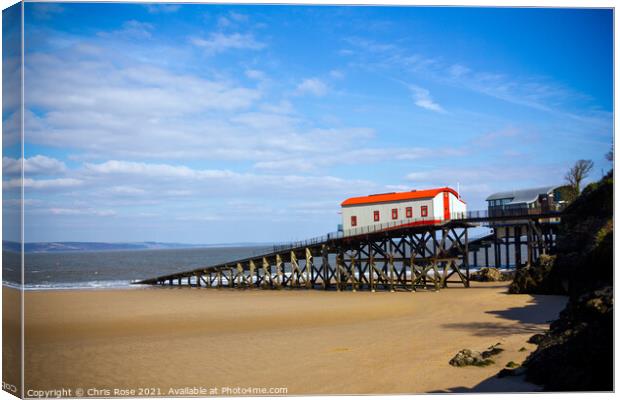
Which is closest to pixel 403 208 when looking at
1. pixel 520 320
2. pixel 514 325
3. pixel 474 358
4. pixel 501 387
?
pixel 520 320

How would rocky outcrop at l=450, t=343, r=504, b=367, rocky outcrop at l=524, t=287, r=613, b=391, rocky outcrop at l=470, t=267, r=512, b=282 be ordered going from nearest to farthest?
rocky outcrop at l=524, t=287, r=613, b=391 → rocky outcrop at l=450, t=343, r=504, b=367 → rocky outcrop at l=470, t=267, r=512, b=282

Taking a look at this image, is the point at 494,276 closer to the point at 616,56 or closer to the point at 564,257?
the point at 564,257

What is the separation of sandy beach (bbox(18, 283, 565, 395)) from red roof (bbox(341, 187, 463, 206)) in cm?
585

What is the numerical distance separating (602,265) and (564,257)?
8.48m

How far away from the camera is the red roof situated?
34500mm

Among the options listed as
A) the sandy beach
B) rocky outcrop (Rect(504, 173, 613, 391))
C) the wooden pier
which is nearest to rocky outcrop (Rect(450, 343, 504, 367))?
the sandy beach

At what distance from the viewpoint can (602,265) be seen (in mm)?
18859

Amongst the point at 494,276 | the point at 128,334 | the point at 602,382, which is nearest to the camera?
the point at 602,382

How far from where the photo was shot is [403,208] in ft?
115

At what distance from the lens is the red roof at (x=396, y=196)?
3450 cm

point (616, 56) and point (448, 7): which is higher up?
point (448, 7)

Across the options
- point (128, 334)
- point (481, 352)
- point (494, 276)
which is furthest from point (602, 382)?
point (494, 276)

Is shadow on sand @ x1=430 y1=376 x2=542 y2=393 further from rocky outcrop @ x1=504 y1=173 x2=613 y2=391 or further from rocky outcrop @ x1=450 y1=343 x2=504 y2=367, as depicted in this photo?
rocky outcrop @ x1=450 y1=343 x2=504 y2=367

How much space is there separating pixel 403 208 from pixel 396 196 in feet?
2.97
